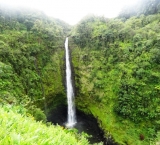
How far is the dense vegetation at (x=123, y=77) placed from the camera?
22906 millimetres

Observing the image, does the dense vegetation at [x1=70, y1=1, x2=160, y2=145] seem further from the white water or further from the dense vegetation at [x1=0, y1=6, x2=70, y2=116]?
the dense vegetation at [x1=0, y1=6, x2=70, y2=116]

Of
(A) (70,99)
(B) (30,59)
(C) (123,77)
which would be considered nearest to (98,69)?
(C) (123,77)

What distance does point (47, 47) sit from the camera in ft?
113

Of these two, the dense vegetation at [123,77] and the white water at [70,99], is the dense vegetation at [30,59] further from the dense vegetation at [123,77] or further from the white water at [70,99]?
the dense vegetation at [123,77]

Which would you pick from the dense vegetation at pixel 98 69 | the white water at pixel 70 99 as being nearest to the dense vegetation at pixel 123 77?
the dense vegetation at pixel 98 69

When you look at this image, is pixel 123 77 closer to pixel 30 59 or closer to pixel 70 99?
pixel 70 99

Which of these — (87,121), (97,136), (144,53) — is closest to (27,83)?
(87,121)

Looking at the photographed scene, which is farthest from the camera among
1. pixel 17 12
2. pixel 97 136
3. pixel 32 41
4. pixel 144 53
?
pixel 17 12

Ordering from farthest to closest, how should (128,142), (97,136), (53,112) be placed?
(53,112) < (97,136) < (128,142)

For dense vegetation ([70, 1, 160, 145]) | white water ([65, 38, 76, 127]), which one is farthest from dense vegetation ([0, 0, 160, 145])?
white water ([65, 38, 76, 127])

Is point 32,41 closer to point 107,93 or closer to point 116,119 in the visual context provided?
point 107,93

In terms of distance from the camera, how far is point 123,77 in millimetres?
26312

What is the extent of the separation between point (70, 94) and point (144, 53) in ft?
47.9

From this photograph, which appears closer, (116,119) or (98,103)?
(116,119)
